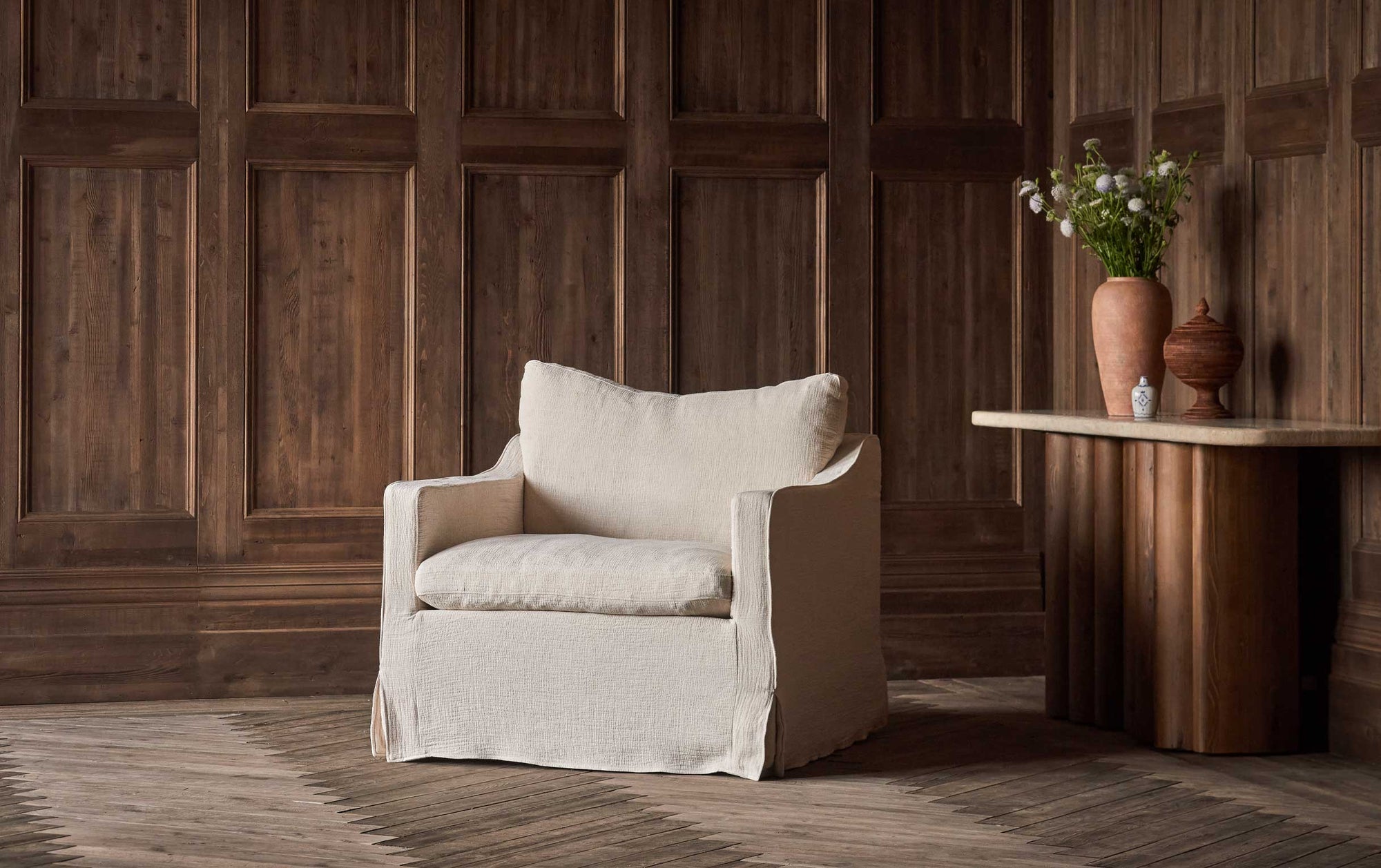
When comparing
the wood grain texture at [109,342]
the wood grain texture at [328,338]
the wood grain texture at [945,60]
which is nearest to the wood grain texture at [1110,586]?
the wood grain texture at [945,60]

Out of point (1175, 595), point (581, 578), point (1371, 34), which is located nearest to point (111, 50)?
point (581, 578)

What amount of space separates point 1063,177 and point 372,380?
218 cm

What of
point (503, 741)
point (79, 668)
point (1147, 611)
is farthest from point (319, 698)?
point (1147, 611)

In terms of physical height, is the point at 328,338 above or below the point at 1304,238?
below

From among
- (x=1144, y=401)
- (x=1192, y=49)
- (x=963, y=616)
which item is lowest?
(x=963, y=616)

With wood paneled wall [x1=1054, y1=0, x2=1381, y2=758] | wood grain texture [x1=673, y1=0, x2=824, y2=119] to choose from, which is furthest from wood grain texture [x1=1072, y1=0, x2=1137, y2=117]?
wood grain texture [x1=673, y1=0, x2=824, y2=119]

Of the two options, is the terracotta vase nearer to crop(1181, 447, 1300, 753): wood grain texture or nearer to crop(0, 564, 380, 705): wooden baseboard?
crop(1181, 447, 1300, 753): wood grain texture

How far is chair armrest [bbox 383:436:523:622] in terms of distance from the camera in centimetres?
322

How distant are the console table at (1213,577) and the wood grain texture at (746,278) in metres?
1.12

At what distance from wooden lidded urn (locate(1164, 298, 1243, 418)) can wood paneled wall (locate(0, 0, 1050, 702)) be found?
3.08 feet

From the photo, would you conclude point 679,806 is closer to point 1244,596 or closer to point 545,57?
point 1244,596

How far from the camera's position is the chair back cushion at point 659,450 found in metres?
3.44

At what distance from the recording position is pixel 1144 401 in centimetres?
348

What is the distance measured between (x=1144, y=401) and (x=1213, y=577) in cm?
48
